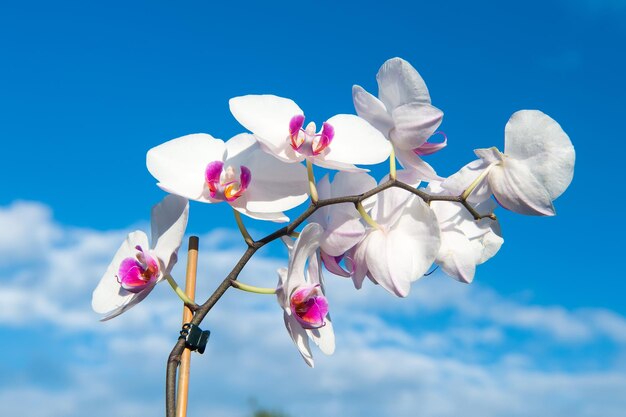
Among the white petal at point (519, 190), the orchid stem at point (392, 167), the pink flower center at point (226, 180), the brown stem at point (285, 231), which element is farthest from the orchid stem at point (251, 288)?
the white petal at point (519, 190)

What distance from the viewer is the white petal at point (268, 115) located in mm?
885

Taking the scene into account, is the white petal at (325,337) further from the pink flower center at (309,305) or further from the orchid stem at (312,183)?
the orchid stem at (312,183)

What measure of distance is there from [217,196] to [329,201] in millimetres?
145

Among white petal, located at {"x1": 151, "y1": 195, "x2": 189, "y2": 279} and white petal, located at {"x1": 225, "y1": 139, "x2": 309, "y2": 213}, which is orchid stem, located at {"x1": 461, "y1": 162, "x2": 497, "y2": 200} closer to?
white petal, located at {"x1": 225, "y1": 139, "x2": 309, "y2": 213}

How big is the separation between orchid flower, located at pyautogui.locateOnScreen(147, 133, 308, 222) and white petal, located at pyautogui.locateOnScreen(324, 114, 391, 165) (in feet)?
0.19

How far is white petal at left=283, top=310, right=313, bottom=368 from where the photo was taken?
2.97 feet

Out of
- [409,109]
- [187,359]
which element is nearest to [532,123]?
[409,109]

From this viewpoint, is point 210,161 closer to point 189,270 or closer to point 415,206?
point 189,270

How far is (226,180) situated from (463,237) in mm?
328

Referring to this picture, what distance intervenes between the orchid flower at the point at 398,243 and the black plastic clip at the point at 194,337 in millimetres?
222

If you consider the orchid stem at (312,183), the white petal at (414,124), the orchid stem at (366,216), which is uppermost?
the white petal at (414,124)

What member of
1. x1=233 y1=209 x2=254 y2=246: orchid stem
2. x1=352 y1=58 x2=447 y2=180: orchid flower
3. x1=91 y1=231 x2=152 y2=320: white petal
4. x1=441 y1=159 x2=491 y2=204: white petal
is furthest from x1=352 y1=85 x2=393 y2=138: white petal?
x1=91 y1=231 x2=152 y2=320: white petal

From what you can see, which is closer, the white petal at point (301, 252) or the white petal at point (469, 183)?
the white petal at point (301, 252)

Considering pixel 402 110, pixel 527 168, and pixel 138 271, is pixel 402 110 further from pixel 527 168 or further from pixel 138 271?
pixel 138 271
